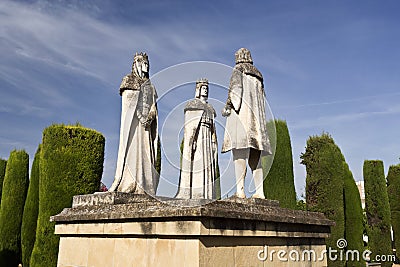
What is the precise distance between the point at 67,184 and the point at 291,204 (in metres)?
8.19

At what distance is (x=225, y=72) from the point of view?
210 inches

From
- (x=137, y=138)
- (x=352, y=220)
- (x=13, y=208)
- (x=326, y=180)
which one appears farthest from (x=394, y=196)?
(x=13, y=208)

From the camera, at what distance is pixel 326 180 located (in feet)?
45.6

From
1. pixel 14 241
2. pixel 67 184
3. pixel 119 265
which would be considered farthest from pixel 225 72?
pixel 14 241

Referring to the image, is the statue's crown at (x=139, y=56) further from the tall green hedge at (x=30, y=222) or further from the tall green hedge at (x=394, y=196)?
the tall green hedge at (x=394, y=196)

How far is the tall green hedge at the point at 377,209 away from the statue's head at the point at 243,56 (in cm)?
1529

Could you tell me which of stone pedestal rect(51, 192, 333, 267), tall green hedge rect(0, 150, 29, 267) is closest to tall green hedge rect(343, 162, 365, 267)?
stone pedestal rect(51, 192, 333, 267)

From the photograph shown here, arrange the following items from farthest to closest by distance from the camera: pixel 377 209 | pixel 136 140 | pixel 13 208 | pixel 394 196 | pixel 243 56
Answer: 1. pixel 394 196
2. pixel 377 209
3. pixel 13 208
4. pixel 136 140
5. pixel 243 56

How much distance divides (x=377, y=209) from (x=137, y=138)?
1600cm

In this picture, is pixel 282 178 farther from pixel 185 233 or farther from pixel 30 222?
pixel 185 233

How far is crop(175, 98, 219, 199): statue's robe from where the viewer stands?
10.4 m

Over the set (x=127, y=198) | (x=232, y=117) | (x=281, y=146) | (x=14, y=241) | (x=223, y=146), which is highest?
(x=281, y=146)

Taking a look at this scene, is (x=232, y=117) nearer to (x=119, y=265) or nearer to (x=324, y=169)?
(x=119, y=265)

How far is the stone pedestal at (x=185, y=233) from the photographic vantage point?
422cm
